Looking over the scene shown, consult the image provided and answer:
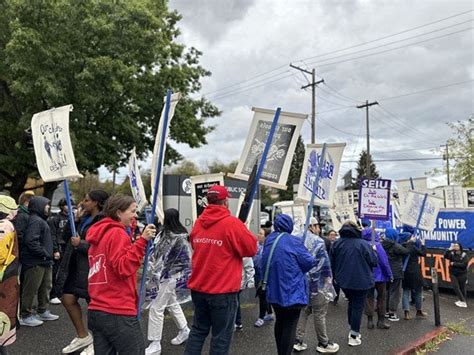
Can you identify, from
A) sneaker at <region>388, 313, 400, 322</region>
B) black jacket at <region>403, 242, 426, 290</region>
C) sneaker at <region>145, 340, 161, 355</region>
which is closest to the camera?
sneaker at <region>145, 340, 161, 355</region>

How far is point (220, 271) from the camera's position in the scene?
372cm

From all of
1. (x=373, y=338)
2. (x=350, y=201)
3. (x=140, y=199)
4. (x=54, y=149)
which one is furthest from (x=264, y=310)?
(x=350, y=201)

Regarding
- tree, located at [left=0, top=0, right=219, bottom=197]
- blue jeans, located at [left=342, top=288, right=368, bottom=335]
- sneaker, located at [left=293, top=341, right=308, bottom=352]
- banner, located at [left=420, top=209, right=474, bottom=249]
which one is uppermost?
tree, located at [left=0, top=0, right=219, bottom=197]

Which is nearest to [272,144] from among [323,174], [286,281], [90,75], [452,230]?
[323,174]

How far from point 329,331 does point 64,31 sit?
12.1 meters

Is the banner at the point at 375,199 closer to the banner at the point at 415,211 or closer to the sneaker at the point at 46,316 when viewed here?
the banner at the point at 415,211

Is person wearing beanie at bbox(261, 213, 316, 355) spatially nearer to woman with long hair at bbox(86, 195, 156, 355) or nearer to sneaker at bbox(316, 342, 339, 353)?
sneaker at bbox(316, 342, 339, 353)

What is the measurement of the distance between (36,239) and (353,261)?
4294 mm

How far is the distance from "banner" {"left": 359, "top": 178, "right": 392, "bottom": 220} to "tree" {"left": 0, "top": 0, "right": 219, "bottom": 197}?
30.1ft

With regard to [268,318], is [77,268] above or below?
above

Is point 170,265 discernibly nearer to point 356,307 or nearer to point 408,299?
point 356,307

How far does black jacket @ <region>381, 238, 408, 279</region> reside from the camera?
7321 mm

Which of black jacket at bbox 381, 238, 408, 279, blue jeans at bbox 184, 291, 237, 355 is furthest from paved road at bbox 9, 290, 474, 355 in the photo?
blue jeans at bbox 184, 291, 237, 355

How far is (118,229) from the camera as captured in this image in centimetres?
317
